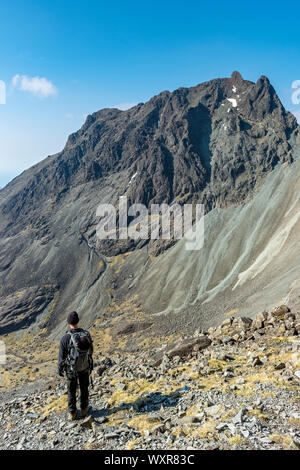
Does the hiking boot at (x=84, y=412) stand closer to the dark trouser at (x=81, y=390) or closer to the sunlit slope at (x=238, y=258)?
the dark trouser at (x=81, y=390)

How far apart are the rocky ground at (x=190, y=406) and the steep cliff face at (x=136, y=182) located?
8740cm

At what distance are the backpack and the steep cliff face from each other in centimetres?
9121

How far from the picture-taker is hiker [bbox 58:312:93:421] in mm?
10070

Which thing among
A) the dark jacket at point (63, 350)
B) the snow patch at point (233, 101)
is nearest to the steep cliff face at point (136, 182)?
the snow patch at point (233, 101)

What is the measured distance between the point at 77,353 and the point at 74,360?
296 millimetres

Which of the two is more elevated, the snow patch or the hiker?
the snow patch

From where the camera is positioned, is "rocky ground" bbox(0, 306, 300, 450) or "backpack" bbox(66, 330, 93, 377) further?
"backpack" bbox(66, 330, 93, 377)

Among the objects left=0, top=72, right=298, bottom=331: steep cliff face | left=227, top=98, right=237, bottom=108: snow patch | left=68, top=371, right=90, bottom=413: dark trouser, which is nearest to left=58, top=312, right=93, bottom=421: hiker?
left=68, top=371, right=90, bottom=413: dark trouser

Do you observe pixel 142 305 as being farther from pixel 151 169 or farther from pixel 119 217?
pixel 151 169

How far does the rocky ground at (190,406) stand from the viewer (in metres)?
7.45

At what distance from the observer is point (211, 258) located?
89375 millimetres

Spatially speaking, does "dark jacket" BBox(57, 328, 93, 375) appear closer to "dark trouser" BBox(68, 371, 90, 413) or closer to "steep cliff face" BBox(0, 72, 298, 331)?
"dark trouser" BBox(68, 371, 90, 413)

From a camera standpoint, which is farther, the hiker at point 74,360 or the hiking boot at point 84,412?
the hiking boot at point 84,412

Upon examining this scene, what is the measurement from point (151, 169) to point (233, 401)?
478 feet
